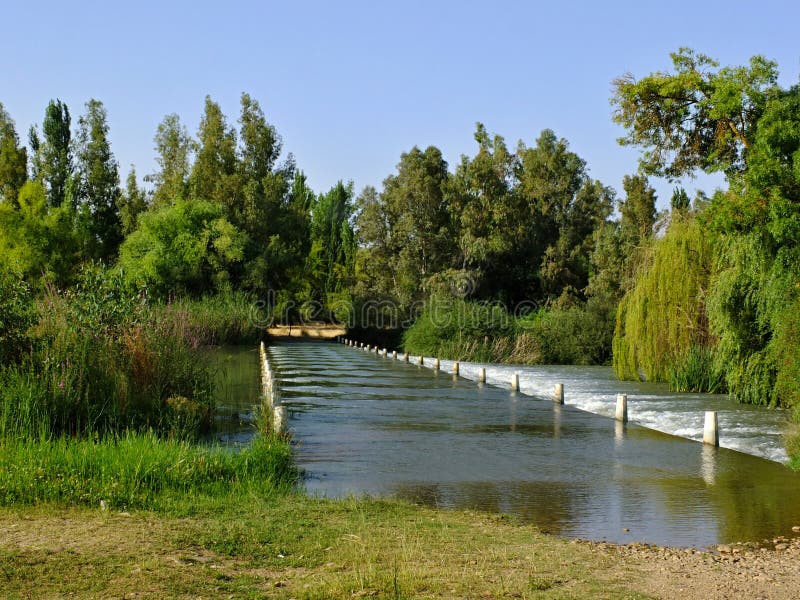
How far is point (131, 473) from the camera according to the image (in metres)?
9.27

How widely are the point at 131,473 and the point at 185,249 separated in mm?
45592

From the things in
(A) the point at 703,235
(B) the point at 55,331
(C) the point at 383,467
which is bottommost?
(C) the point at 383,467

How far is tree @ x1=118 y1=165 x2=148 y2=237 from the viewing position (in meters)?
66.4

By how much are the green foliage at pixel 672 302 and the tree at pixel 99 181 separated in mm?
49278

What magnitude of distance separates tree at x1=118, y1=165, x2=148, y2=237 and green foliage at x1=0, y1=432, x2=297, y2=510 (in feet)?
191

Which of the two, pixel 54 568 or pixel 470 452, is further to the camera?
pixel 470 452

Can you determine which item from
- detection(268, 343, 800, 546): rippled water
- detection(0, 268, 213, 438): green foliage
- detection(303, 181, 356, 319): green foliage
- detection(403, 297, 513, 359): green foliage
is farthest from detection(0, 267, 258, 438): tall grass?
detection(303, 181, 356, 319): green foliage

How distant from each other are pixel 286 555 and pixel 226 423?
9149 millimetres

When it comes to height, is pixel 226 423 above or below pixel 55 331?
below

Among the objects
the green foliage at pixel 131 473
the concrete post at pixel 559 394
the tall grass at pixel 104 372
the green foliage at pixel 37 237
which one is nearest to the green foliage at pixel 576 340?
the concrete post at pixel 559 394

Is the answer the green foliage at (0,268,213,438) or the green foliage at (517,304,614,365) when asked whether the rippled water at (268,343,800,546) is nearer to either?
the green foliage at (0,268,213,438)

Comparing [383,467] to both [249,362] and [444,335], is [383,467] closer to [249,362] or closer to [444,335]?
[249,362]

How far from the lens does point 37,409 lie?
11.6 meters

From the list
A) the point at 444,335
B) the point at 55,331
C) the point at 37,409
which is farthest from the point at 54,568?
the point at 444,335
